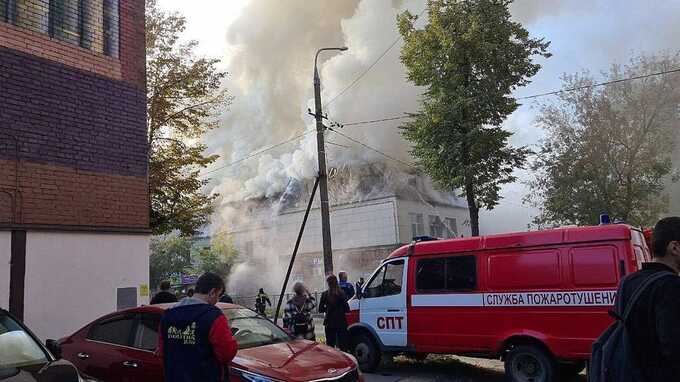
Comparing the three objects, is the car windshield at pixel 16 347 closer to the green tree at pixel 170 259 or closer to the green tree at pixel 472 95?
the green tree at pixel 472 95

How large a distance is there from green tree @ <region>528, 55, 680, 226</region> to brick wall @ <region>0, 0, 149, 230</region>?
1589 cm

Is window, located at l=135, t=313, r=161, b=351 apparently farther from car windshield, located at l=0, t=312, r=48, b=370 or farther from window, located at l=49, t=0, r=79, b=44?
window, located at l=49, t=0, r=79, b=44

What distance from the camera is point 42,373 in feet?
12.8

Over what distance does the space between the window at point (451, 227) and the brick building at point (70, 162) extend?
132ft

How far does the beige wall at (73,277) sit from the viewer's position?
733 cm

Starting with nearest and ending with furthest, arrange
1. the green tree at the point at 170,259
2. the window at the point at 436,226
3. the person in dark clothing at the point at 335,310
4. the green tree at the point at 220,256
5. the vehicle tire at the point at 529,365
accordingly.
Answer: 1. the vehicle tire at the point at 529,365
2. the person in dark clothing at the point at 335,310
3. the window at the point at 436,226
4. the green tree at the point at 220,256
5. the green tree at the point at 170,259

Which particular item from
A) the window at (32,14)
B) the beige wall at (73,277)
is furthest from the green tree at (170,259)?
the window at (32,14)

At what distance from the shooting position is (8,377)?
3652mm

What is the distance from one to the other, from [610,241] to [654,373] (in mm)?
4769

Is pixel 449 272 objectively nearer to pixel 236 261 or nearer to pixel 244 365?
pixel 244 365

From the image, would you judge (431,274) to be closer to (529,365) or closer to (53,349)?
(529,365)

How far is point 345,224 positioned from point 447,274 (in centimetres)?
3351

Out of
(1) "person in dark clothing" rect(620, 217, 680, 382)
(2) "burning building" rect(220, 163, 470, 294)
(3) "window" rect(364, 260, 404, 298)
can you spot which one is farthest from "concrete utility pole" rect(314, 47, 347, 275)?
(2) "burning building" rect(220, 163, 470, 294)

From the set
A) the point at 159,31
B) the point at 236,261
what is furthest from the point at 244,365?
the point at 236,261
